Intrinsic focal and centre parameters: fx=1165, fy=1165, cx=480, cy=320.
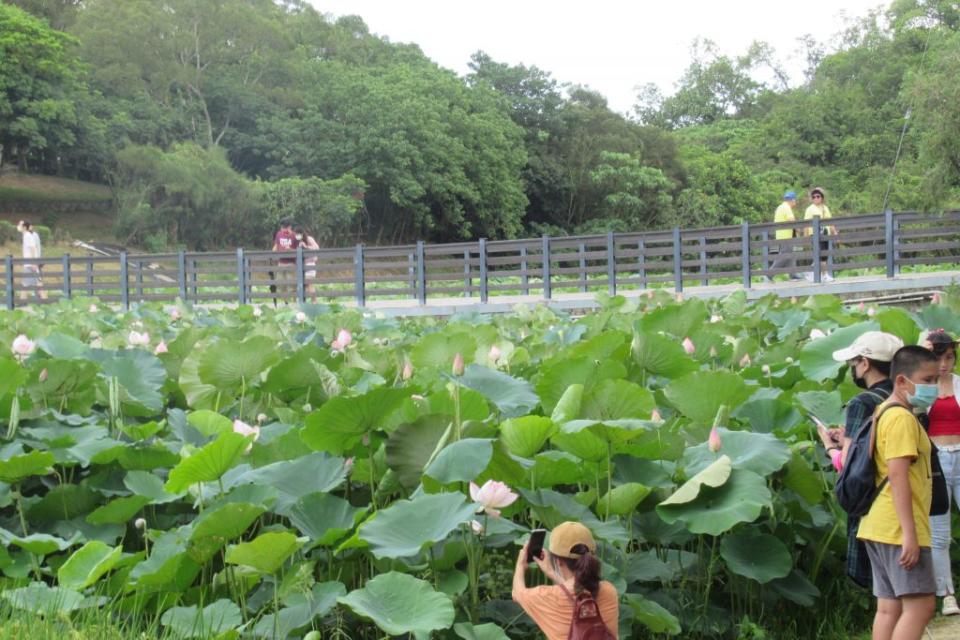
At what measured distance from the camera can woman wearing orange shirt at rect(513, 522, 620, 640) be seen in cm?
220

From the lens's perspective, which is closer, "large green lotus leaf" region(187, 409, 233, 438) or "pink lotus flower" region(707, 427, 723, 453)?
"pink lotus flower" region(707, 427, 723, 453)

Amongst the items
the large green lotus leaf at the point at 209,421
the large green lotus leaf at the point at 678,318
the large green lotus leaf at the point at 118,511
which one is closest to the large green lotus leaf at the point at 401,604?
the large green lotus leaf at the point at 118,511

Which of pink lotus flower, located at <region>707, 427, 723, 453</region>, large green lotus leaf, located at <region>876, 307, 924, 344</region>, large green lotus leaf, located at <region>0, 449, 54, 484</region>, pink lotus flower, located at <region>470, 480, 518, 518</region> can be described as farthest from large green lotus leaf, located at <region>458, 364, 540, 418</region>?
large green lotus leaf, located at <region>876, 307, 924, 344</region>

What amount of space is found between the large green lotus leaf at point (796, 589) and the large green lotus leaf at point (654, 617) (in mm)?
575

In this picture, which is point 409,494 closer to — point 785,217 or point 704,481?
point 704,481

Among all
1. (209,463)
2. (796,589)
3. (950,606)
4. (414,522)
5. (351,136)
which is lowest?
(950,606)

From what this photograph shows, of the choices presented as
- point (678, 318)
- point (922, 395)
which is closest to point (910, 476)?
Answer: point (922, 395)

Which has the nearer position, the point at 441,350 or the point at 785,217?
the point at 441,350

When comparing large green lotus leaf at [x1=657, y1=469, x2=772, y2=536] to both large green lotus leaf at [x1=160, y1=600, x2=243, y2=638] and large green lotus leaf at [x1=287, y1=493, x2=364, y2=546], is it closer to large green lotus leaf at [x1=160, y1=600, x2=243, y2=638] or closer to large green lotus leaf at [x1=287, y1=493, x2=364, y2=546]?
large green lotus leaf at [x1=287, y1=493, x2=364, y2=546]

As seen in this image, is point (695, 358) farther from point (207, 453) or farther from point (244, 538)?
point (207, 453)

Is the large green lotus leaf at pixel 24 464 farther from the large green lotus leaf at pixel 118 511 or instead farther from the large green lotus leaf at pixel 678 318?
the large green lotus leaf at pixel 678 318

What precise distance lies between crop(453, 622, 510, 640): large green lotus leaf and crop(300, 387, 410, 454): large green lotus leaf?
51 cm

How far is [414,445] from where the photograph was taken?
2.69 metres

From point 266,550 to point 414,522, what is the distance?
30 centimetres
